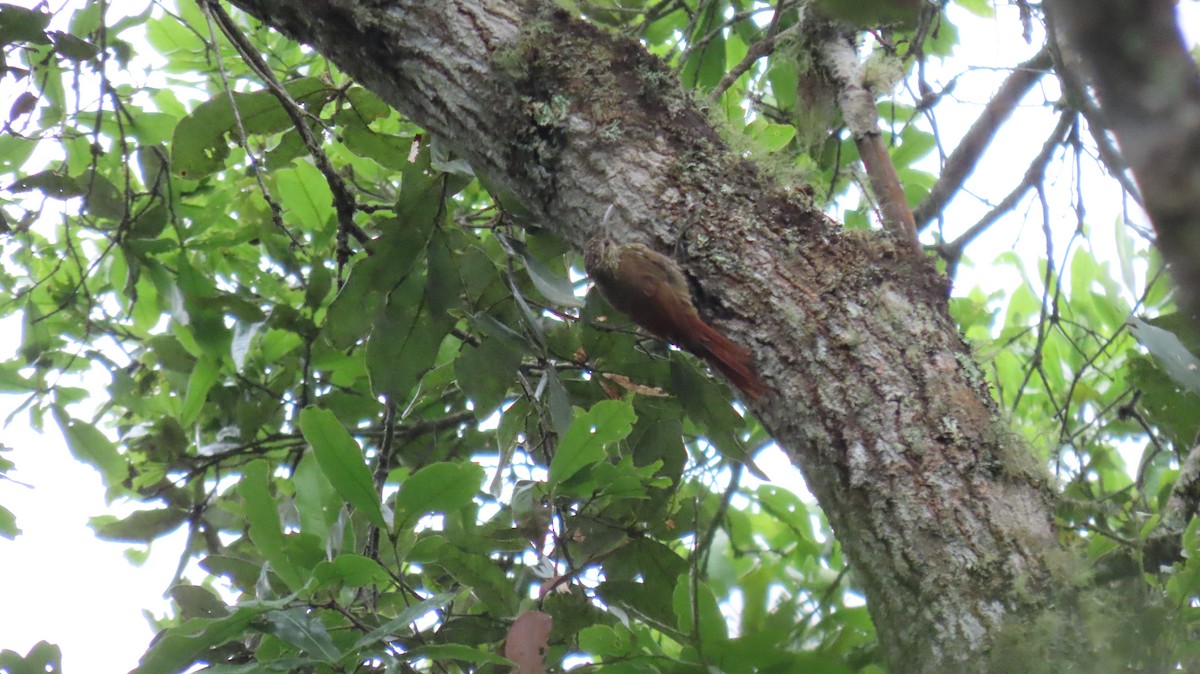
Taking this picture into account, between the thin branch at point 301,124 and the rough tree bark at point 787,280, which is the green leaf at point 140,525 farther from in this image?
the rough tree bark at point 787,280

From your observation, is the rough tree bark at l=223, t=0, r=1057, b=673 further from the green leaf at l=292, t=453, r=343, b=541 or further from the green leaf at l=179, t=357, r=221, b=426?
the green leaf at l=179, t=357, r=221, b=426

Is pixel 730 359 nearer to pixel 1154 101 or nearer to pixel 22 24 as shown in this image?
pixel 1154 101

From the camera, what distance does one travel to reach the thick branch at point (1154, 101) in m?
0.36

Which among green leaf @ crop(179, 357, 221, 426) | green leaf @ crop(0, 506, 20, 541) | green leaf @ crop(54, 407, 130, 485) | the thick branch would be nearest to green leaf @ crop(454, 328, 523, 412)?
green leaf @ crop(0, 506, 20, 541)

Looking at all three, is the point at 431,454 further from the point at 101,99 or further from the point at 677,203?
the point at 677,203

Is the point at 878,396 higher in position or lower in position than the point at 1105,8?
higher

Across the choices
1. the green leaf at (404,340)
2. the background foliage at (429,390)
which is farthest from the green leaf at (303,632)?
the green leaf at (404,340)

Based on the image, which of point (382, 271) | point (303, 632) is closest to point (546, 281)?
point (382, 271)

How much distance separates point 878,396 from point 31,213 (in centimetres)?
212

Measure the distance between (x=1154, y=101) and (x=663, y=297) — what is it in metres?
1.09

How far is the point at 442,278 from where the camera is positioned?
1840 mm

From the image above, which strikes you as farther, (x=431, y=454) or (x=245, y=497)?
(x=431, y=454)

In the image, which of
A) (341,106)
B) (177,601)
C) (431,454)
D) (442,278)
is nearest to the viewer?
(177,601)

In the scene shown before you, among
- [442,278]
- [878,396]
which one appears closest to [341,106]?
[442,278]
